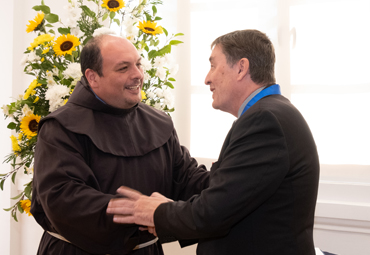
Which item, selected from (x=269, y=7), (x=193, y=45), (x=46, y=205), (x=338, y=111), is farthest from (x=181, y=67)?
(x=46, y=205)

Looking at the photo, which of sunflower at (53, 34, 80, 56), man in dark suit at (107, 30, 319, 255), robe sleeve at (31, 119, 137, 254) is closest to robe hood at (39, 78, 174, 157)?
robe sleeve at (31, 119, 137, 254)

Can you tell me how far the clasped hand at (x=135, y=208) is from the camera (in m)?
1.62

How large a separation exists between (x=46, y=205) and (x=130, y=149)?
0.49 metres

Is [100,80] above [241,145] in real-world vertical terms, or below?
above

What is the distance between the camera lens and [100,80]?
2053 millimetres

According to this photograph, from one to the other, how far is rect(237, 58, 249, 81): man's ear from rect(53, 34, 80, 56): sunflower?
1.01 meters

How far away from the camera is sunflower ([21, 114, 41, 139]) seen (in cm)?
219

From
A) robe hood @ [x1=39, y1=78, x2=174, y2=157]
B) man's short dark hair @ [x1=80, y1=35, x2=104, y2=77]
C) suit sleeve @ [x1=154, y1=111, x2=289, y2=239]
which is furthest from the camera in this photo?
man's short dark hair @ [x1=80, y1=35, x2=104, y2=77]

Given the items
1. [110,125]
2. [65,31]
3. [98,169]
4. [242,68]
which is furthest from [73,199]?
[65,31]

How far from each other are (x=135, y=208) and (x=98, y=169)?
343 millimetres

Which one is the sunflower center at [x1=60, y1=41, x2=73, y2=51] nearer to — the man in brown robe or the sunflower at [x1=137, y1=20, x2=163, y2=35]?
the man in brown robe

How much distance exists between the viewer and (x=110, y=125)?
203 cm

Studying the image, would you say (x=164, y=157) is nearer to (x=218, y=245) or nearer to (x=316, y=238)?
(x=218, y=245)

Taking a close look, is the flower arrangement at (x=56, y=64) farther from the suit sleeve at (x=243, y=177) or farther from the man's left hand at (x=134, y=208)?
the suit sleeve at (x=243, y=177)
